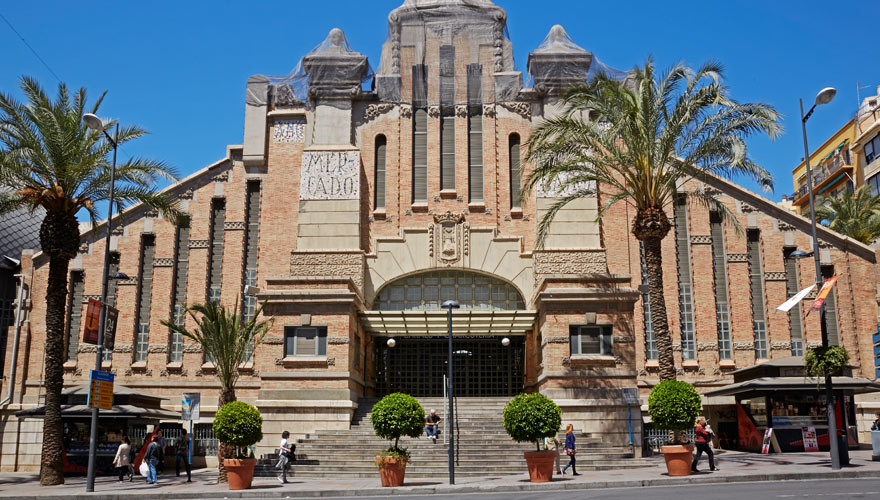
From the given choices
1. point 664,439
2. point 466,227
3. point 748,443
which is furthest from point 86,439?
point 748,443

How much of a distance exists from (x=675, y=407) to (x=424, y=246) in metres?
14.4

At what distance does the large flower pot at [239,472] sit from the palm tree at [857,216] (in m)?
33.1

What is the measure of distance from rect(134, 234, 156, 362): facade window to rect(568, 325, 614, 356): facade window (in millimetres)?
18298

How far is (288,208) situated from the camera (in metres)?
35.6

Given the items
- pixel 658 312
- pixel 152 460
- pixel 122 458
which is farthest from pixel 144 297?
pixel 658 312

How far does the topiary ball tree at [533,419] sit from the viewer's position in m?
21.7

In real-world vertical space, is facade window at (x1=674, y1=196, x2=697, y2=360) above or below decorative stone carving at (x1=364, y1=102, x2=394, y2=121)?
below

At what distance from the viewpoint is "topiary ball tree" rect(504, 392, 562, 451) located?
21656 mm

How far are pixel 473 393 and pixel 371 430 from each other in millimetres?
7592

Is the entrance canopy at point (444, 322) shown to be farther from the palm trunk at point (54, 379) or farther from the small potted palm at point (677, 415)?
the palm trunk at point (54, 379)

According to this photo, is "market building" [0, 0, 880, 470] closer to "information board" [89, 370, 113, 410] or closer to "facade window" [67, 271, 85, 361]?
"facade window" [67, 271, 85, 361]

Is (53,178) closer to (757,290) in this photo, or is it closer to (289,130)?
(289,130)

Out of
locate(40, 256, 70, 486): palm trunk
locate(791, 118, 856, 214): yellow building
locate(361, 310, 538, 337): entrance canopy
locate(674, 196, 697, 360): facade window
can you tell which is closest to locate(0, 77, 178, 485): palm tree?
locate(40, 256, 70, 486): palm trunk

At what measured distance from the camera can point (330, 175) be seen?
33500 millimetres
